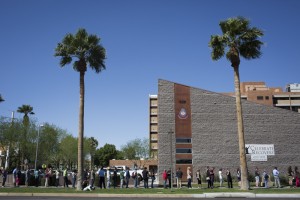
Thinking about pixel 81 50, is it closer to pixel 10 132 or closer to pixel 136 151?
pixel 10 132

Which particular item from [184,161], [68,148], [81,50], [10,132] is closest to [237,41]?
[81,50]

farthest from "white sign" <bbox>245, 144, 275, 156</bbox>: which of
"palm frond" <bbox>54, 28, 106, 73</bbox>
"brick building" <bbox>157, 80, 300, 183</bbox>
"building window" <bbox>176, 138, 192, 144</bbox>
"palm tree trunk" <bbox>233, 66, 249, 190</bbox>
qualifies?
"palm frond" <bbox>54, 28, 106, 73</bbox>

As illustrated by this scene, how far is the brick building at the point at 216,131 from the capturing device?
39406 mm

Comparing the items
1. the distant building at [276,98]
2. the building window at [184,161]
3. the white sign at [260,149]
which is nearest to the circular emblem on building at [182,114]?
the building window at [184,161]

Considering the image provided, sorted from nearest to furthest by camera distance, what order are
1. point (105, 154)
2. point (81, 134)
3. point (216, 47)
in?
point (81, 134) → point (216, 47) → point (105, 154)

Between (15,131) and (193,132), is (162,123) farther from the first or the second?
(15,131)

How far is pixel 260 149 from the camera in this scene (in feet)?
132

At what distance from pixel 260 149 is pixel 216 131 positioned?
19.7 feet

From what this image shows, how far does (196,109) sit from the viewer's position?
41094 mm

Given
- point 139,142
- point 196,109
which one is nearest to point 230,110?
point 196,109

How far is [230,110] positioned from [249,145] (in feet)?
16.5

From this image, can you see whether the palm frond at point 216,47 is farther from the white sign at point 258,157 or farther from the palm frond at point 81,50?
the white sign at point 258,157

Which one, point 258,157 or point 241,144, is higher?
point 241,144

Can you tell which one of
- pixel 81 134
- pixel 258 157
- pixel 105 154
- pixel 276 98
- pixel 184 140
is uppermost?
pixel 276 98
